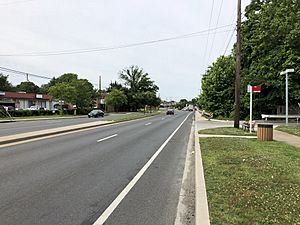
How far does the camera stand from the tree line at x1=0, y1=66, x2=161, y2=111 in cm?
5962

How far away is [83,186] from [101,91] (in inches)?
4191

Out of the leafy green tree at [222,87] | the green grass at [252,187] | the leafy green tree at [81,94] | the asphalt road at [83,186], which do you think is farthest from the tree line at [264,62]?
the leafy green tree at [81,94]

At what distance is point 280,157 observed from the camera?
32.7 ft

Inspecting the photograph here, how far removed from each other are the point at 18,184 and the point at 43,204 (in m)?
1.60

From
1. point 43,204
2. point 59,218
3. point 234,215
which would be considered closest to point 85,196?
point 43,204

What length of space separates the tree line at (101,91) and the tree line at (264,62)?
2892 cm

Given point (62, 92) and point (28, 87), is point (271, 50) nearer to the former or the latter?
point (62, 92)

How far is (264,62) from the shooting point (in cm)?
3388

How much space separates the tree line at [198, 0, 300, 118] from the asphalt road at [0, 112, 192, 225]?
68.4 ft

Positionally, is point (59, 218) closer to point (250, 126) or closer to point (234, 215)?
point (234, 215)

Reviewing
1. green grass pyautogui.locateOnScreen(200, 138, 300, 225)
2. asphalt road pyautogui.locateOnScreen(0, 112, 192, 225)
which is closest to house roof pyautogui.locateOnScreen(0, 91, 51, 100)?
asphalt road pyautogui.locateOnScreen(0, 112, 192, 225)

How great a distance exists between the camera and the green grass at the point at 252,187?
4.57 metres

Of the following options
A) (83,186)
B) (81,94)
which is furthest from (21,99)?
(83,186)

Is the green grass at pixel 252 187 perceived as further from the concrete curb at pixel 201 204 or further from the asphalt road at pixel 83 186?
the asphalt road at pixel 83 186
